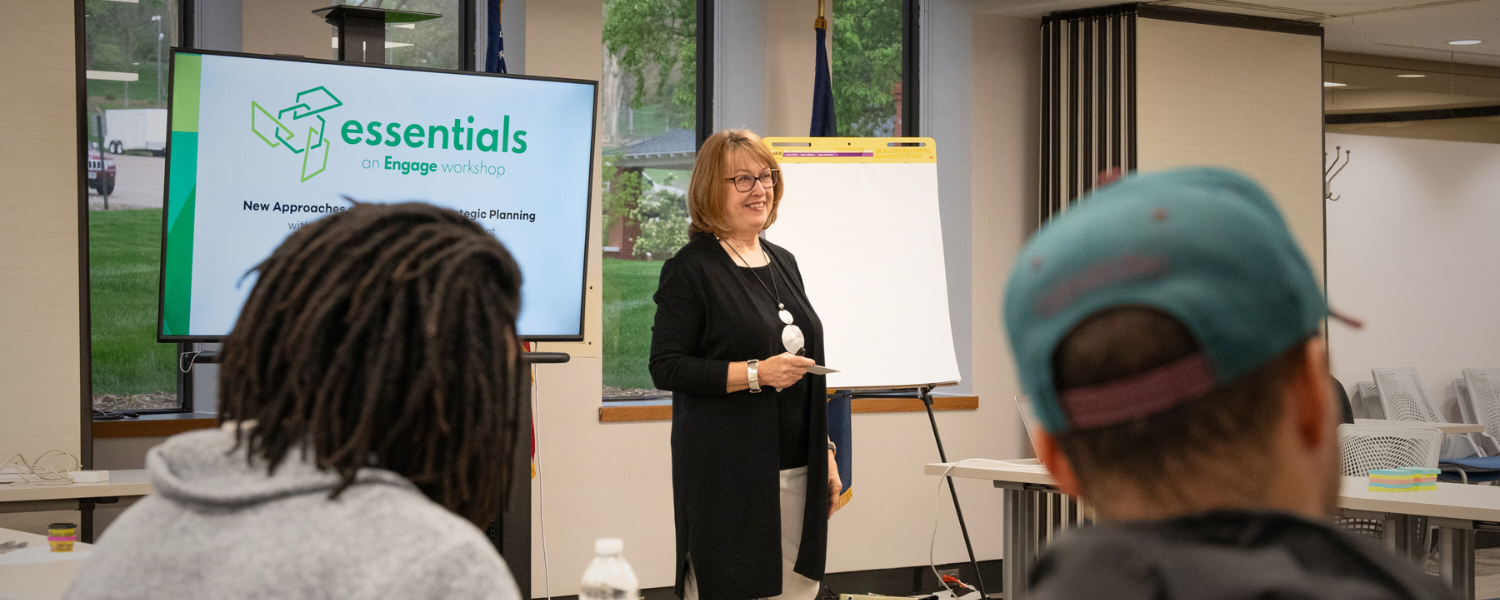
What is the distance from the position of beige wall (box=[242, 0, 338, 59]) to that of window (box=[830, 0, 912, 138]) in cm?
219

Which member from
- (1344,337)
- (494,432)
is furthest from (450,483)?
(1344,337)

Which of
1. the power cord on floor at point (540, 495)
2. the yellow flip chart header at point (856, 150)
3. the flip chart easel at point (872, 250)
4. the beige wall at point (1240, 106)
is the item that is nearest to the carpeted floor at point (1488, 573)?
the beige wall at point (1240, 106)

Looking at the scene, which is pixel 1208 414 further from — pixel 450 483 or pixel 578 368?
pixel 578 368

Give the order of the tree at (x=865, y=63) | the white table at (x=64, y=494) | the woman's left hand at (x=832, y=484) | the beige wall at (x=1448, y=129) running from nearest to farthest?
the woman's left hand at (x=832, y=484), the white table at (x=64, y=494), the tree at (x=865, y=63), the beige wall at (x=1448, y=129)

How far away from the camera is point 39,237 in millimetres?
3109

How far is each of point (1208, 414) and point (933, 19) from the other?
4788 mm

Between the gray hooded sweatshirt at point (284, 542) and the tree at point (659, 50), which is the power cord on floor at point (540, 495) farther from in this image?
the gray hooded sweatshirt at point (284, 542)

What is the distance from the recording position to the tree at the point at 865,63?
16.6 feet

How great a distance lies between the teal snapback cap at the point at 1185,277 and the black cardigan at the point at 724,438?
6.05ft

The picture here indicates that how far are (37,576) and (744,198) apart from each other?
1553 mm

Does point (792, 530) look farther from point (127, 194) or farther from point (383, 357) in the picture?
point (127, 194)

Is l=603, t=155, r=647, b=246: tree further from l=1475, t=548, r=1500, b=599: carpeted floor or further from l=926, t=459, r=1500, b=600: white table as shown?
l=1475, t=548, r=1500, b=599: carpeted floor

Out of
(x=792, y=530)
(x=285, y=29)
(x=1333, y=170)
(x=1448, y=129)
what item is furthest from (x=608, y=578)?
(x=1448, y=129)

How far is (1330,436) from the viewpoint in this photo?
1.85 ft
